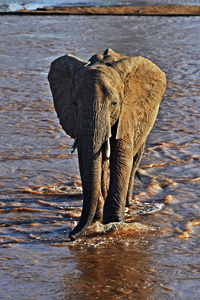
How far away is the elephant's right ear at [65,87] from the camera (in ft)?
20.4

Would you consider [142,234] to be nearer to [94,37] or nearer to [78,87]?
[78,87]

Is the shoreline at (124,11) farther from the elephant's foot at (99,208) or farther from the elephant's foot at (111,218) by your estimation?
the elephant's foot at (111,218)

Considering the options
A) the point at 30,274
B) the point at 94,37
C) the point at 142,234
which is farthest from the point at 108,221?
the point at 94,37

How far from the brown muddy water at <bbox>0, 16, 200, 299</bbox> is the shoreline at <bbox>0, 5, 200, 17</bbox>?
44.3ft

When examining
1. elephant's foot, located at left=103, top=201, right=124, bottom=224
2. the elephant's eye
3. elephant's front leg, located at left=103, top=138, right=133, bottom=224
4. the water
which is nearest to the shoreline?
the water

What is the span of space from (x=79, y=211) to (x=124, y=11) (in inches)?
888

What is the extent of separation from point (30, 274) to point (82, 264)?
477 mm

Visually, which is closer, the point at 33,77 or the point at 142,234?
the point at 142,234

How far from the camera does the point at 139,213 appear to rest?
6621 millimetres

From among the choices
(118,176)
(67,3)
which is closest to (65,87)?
(118,176)

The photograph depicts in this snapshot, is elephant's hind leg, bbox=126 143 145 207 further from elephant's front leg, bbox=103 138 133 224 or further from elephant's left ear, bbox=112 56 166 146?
elephant's front leg, bbox=103 138 133 224

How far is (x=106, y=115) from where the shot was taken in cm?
539

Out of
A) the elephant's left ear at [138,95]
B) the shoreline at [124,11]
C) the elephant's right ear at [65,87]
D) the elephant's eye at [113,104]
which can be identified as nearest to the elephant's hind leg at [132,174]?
the elephant's left ear at [138,95]

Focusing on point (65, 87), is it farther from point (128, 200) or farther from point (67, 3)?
point (67, 3)
